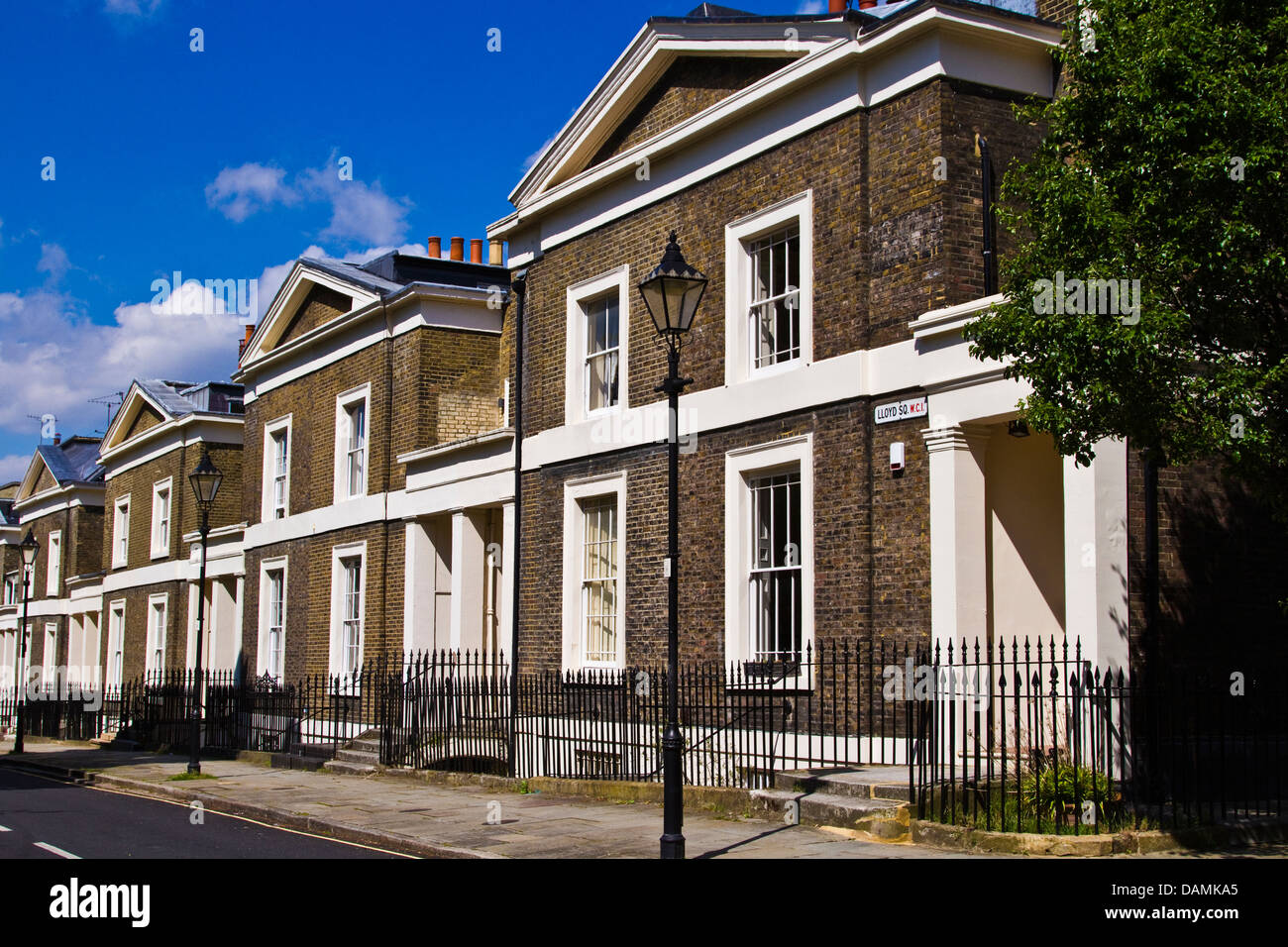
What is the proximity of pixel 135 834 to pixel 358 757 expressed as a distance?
8282mm

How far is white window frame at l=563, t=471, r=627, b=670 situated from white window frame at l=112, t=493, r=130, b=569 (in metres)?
25.3

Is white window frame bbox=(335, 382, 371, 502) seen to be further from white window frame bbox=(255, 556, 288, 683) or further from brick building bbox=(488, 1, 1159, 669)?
brick building bbox=(488, 1, 1159, 669)

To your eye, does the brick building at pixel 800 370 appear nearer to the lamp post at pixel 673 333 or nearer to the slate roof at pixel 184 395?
the lamp post at pixel 673 333

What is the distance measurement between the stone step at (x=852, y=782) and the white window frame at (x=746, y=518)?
2.70m

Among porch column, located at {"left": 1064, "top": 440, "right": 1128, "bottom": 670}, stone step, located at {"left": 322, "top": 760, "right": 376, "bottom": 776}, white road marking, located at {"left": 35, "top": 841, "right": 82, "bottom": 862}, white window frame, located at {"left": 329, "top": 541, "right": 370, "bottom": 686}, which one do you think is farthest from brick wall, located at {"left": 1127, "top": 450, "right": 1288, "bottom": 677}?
white window frame, located at {"left": 329, "top": 541, "right": 370, "bottom": 686}

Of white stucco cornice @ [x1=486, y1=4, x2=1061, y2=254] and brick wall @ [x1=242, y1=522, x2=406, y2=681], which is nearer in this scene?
white stucco cornice @ [x1=486, y1=4, x2=1061, y2=254]

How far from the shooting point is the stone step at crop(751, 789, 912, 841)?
11.3 metres

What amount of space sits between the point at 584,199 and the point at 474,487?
17.5 ft

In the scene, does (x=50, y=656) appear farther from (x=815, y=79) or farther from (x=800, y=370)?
(x=815, y=79)

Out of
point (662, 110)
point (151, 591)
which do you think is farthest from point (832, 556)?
point (151, 591)

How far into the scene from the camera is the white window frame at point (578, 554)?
19.1m

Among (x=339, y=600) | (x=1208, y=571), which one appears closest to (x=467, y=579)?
(x=339, y=600)
